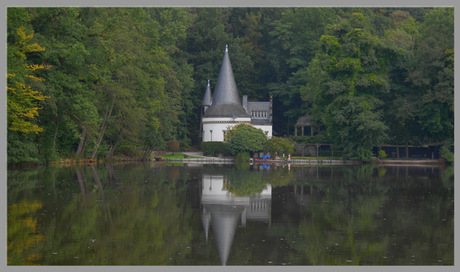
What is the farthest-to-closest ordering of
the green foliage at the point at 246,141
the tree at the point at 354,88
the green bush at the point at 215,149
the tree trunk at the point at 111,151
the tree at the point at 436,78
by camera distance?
the green bush at the point at 215,149 < the green foliage at the point at 246,141 < the tree at the point at 354,88 < the tree at the point at 436,78 < the tree trunk at the point at 111,151

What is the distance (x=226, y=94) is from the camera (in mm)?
72375

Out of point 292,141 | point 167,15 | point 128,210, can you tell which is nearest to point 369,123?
point 292,141

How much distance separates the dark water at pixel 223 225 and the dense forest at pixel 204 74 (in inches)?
547

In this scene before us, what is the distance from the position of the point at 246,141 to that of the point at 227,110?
10.0m

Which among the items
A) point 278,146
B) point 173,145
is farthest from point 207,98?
point 278,146

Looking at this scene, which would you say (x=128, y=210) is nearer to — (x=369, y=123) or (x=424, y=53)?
(x=369, y=123)

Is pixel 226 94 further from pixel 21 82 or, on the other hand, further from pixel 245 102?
pixel 21 82

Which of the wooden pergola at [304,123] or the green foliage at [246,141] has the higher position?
the wooden pergola at [304,123]

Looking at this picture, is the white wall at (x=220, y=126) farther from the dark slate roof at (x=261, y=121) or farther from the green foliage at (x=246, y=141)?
the green foliage at (x=246, y=141)

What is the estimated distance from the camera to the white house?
70562 mm

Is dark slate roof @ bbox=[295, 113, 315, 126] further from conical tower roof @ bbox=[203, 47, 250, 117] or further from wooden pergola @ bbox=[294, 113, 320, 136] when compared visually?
conical tower roof @ bbox=[203, 47, 250, 117]

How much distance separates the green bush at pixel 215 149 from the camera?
213 feet

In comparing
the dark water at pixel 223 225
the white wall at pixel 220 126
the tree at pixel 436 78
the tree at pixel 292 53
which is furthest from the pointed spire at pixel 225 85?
the dark water at pixel 223 225

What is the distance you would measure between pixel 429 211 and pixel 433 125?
40751mm
